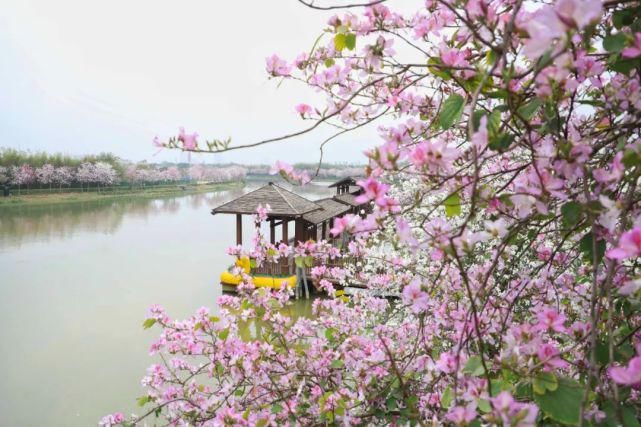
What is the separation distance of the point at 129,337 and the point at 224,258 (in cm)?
550

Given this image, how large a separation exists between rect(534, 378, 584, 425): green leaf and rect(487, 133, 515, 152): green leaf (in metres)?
0.37

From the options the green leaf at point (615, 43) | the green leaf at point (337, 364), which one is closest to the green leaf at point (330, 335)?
the green leaf at point (337, 364)

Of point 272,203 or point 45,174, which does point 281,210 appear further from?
point 45,174

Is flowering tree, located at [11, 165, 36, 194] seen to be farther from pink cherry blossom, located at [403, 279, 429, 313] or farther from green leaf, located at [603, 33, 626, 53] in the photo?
green leaf, located at [603, 33, 626, 53]

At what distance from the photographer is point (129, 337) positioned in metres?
6.22

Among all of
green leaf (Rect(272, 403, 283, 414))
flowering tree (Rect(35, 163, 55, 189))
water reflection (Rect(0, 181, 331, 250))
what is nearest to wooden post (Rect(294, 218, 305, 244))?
water reflection (Rect(0, 181, 331, 250))

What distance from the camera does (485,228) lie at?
2.40 ft

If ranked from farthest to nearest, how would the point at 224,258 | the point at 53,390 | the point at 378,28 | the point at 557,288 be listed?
the point at 224,258 → the point at 53,390 → the point at 557,288 → the point at 378,28

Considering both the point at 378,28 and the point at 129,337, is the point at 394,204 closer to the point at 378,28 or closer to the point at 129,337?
the point at 378,28

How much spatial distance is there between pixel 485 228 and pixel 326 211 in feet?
29.0

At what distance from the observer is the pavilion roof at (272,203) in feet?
25.1

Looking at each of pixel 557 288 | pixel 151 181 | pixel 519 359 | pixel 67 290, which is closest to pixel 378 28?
pixel 519 359

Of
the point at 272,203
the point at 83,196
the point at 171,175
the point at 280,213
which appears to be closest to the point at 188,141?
the point at 280,213

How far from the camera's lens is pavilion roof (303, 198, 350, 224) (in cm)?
839
